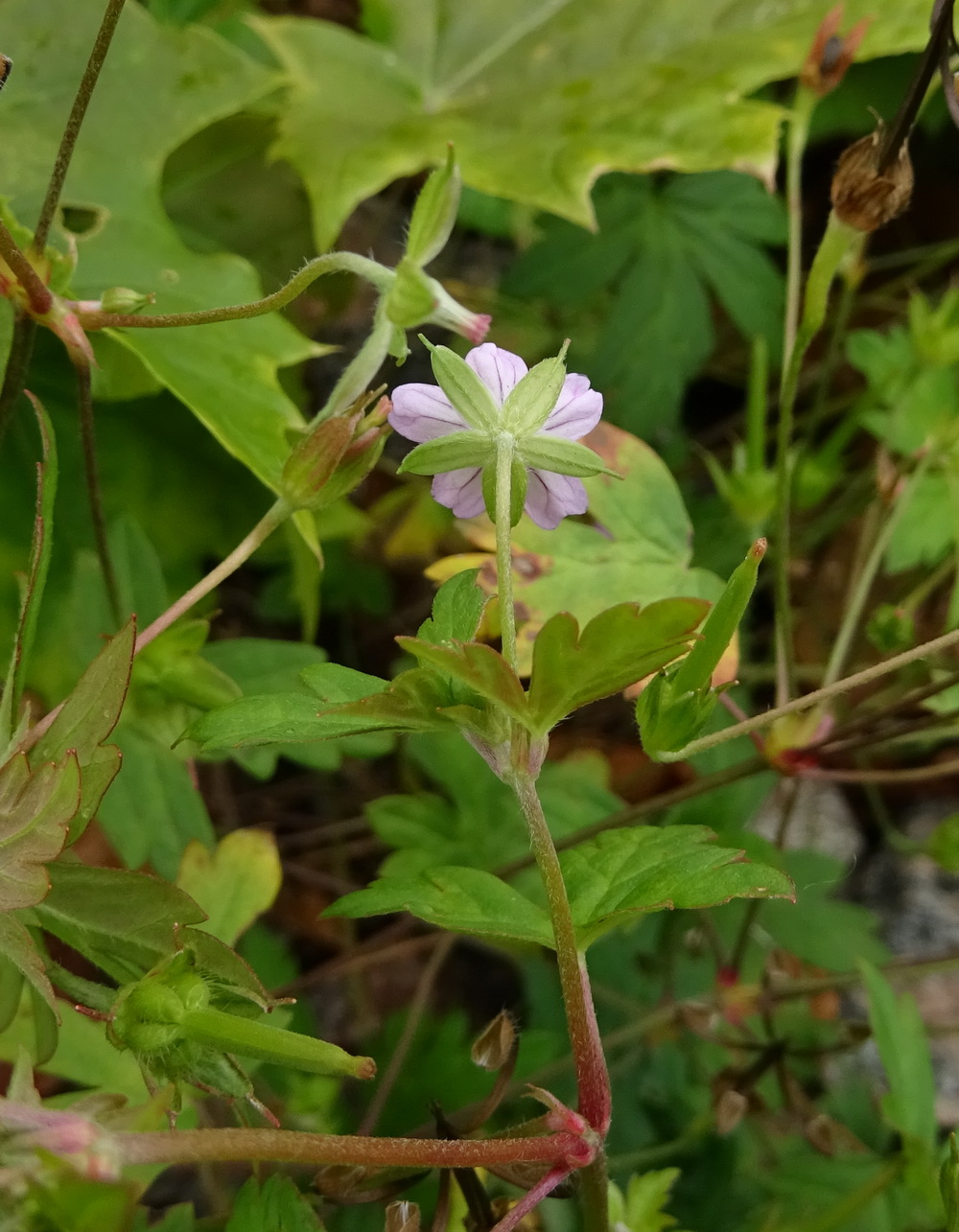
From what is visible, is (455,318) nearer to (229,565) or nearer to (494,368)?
(494,368)

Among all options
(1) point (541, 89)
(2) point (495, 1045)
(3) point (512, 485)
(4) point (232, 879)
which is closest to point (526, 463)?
(3) point (512, 485)

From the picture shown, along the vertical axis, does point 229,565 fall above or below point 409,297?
below

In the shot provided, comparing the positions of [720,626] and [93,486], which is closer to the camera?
[720,626]

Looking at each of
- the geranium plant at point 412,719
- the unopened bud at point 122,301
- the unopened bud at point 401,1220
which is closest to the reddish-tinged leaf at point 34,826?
the geranium plant at point 412,719

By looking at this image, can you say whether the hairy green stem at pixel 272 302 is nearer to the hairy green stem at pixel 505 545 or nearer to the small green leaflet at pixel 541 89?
the hairy green stem at pixel 505 545

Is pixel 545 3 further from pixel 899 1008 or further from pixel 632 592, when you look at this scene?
pixel 899 1008

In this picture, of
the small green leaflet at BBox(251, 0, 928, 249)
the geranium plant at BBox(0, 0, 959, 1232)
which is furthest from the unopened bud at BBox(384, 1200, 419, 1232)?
the small green leaflet at BBox(251, 0, 928, 249)
